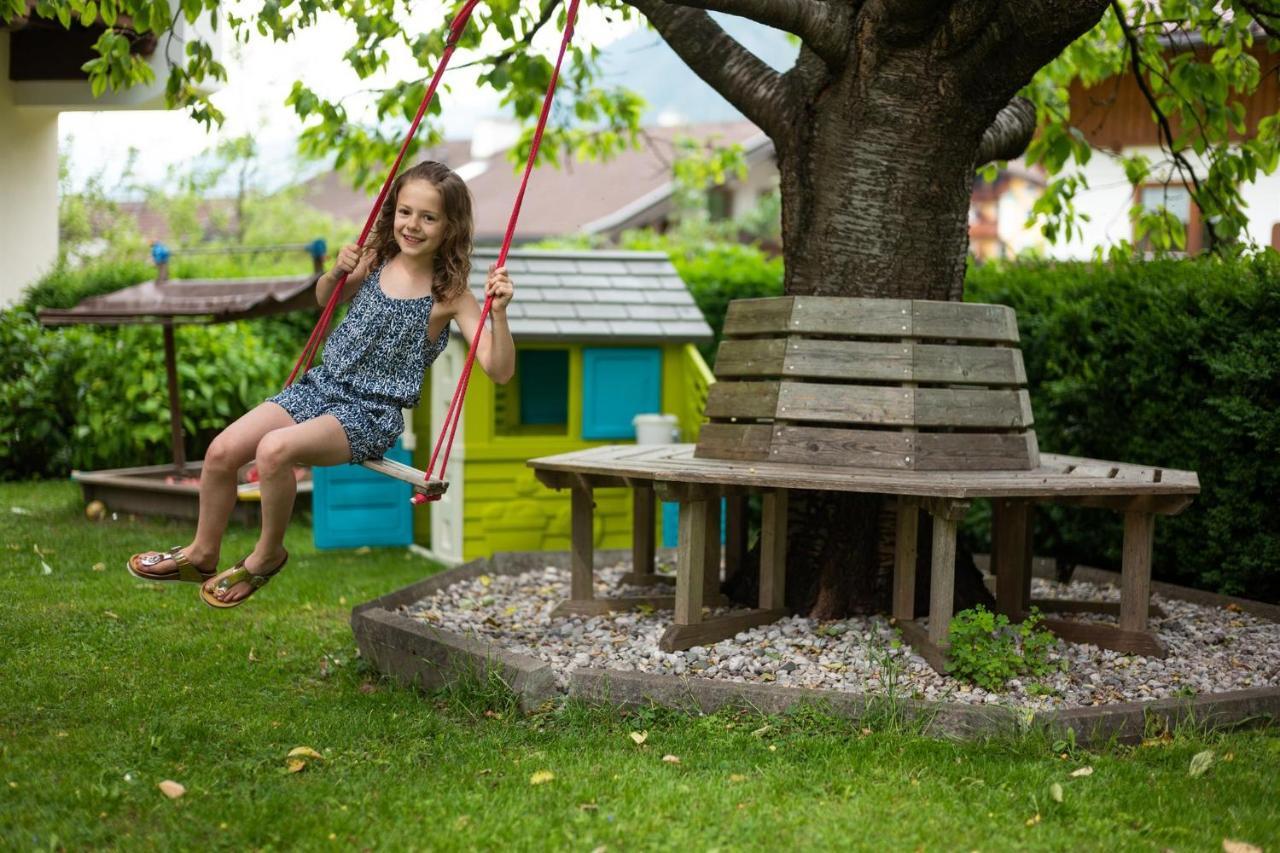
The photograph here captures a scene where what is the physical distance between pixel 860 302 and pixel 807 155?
2.41 feet

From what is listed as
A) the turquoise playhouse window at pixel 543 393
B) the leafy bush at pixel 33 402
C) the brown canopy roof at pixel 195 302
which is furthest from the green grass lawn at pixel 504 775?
the leafy bush at pixel 33 402

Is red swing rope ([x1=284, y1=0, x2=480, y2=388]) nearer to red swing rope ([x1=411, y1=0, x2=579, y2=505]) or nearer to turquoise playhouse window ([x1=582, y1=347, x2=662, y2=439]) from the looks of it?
red swing rope ([x1=411, y1=0, x2=579, y2=505])

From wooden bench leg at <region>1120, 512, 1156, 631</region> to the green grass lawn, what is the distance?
812mm

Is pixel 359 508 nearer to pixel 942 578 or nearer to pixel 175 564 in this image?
pixel 175 564

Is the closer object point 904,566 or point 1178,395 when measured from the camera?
point 904,566

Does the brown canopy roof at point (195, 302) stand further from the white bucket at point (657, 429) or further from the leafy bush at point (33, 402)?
the white bucket at point (657, 429)

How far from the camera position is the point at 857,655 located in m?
5.05

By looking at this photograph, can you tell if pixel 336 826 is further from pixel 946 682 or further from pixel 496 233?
pixel 496 233

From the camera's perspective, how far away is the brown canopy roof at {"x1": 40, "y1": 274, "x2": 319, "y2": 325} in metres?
9.16

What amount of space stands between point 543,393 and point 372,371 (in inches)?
156

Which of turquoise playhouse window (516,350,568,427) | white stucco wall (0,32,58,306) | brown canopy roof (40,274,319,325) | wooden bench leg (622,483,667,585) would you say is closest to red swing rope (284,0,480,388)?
wooden bench leg (622,483,667,585)

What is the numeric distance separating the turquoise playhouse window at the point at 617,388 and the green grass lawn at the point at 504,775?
294 centimetres

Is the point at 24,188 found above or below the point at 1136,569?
above

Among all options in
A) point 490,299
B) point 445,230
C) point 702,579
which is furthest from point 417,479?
point 702,579
